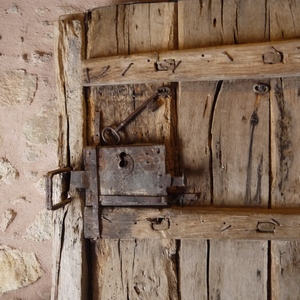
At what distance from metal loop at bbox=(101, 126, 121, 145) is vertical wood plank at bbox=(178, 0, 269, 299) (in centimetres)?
20

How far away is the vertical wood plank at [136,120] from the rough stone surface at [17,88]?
0.90ft

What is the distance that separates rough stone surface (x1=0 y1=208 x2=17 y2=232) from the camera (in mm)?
1403

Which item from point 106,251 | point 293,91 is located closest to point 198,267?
point 106,251

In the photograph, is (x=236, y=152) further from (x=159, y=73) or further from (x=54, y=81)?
(x=54, y=81)

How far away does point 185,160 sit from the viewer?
120 centimetres

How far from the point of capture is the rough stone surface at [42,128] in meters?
1.39

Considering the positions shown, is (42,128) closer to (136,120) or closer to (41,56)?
(41,56)

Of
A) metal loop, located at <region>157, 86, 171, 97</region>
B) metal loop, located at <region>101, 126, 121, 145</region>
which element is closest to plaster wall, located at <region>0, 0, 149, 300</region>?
metal loop, located at <region>101, 126, 121, 145</region>

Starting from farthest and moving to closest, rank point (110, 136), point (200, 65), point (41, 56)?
point (41, 56)
point (110, 136)
point (200, 65)

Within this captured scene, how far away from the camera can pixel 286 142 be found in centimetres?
115

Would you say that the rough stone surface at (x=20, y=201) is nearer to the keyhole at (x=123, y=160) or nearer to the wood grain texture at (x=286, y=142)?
the keyhole at (x=123, y=160)

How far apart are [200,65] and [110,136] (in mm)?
357

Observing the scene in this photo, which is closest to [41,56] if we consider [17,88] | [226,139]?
[17,88]

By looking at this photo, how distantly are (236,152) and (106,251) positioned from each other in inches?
20.4
